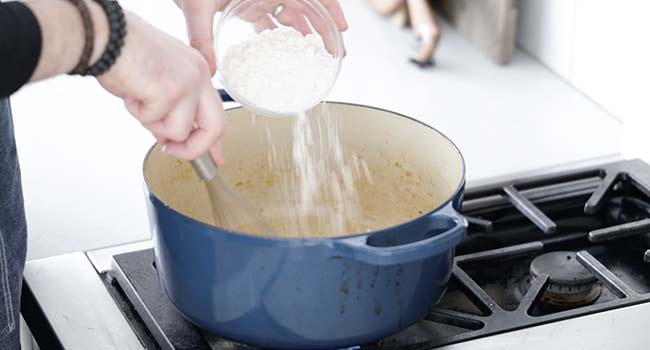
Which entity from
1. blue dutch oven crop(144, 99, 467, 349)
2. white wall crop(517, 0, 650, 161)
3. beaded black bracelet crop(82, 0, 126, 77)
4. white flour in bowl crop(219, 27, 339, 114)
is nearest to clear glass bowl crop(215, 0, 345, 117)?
white flour in bowl crop(219, 27, 339, 114)

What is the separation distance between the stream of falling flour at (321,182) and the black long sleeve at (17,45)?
31 cm

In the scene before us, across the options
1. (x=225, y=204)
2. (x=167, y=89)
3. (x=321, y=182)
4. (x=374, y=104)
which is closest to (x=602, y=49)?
(x=374, y=104)

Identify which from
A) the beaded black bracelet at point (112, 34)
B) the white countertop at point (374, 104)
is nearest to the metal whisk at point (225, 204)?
the beaded black bracelet at point (112, 34)

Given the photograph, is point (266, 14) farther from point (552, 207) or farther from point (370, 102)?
point (370, 102)

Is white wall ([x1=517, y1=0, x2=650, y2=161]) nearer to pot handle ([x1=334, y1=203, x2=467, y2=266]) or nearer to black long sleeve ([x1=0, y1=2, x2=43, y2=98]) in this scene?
pot handle ([x1=334, y1=203, x2=467, y2=266])

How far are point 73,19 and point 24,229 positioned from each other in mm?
273

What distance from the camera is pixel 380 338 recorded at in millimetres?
743

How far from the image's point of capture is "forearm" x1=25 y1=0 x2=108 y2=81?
611 millimetres

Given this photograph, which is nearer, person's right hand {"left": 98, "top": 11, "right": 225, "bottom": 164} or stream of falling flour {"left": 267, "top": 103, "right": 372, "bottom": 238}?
person's right hand {"left": 98, "top": 11, "right": 225, "bottom": 164}

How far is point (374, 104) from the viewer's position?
1.58m

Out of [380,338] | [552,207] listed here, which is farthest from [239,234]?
[552,207]

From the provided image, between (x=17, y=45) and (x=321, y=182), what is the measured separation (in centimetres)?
37

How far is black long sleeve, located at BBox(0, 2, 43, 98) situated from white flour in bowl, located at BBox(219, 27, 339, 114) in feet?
0.76

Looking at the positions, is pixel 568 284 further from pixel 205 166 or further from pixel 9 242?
pixel 9 242
